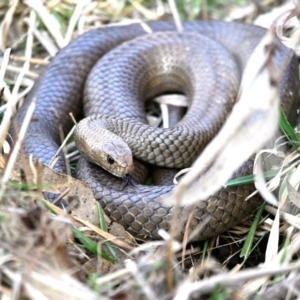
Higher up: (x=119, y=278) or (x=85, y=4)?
(x=85, y=4)

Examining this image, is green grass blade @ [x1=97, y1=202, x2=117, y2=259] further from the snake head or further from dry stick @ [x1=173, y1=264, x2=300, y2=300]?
dry stick @ [x1=173, y1=264, x2=300, y2=300]

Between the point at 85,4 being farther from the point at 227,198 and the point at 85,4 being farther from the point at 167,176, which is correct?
the point at 227,198

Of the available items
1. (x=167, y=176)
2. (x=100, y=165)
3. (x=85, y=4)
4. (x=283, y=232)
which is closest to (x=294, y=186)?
(x=283, y=232)

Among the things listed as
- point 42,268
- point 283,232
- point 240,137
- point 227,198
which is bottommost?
point 283,232

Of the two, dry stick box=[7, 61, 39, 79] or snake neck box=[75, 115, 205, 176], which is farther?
dry stick box=[7, 61, 39, 79]

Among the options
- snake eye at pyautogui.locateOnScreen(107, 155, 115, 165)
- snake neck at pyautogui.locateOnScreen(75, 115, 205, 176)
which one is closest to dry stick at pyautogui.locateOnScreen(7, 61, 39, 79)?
snake neck at pyautogui.locateOnScreen(75, 115, 205, 176)

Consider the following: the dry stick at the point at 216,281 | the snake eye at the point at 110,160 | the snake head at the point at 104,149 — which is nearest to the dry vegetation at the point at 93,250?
the dry stick at the point at 216,281

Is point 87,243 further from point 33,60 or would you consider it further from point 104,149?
point 33,60
